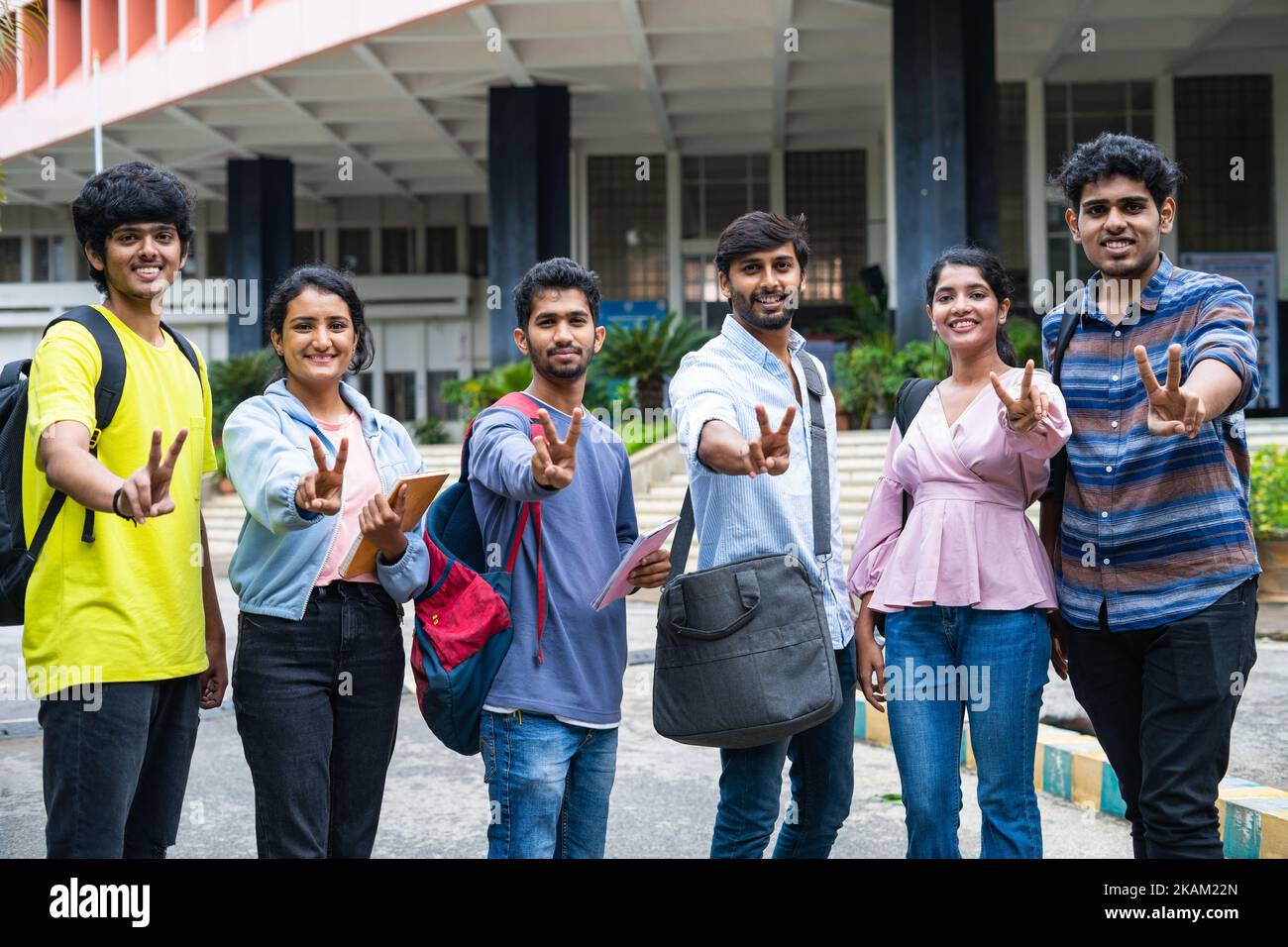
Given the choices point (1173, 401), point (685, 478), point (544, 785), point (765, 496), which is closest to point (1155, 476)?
point (1173, 401)

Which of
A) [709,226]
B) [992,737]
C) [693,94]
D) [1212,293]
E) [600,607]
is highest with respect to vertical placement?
[693,94]

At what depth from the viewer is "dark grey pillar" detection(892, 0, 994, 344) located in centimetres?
1559

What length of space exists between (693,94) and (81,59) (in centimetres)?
1129

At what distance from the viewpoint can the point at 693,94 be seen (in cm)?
2069

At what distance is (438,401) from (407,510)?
89.1 ft

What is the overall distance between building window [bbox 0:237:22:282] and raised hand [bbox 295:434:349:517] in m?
31.4

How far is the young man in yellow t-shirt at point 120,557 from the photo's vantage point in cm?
273

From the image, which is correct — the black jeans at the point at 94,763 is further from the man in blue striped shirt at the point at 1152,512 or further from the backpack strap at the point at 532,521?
the man in blue striped shirt at the point at 1152,512

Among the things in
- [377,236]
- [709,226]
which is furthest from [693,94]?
[377,236]

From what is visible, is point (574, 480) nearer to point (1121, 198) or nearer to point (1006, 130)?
point (1121, 198)

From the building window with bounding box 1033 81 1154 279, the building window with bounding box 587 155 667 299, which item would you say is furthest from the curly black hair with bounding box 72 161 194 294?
the building window with bounding box 587 155 667 299

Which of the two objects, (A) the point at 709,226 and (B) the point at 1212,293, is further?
(A) the point at 709,226

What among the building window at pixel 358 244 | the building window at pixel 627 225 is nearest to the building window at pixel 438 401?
the building window at pixel 358 244
